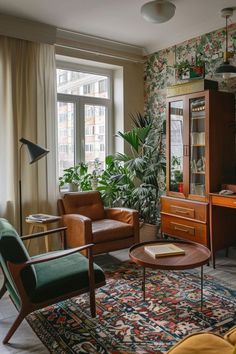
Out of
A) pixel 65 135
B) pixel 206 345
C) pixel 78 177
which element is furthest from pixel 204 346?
pixel 65 135

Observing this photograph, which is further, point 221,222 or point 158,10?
point 221,222

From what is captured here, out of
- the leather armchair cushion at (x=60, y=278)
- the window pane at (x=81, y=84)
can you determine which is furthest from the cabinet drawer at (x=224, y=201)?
the window pane at (x=81, y=84)

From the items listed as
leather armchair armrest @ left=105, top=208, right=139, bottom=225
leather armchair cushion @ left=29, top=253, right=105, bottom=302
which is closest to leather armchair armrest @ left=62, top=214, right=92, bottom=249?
leather armchair armrest @ left=105, top=208, right=139, bottom=225

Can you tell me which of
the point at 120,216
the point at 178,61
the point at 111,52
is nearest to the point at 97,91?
the point at 111,52

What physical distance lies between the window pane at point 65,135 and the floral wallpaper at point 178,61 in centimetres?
118

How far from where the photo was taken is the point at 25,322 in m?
2.42

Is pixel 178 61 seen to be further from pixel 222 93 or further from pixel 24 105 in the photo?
pixel 24 105

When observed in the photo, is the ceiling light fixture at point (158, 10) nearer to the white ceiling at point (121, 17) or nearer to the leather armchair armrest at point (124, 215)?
the white ceiling at point (121, 17)

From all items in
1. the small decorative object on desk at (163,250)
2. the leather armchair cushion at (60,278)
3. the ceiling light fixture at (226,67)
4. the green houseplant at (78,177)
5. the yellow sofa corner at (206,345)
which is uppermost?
the ceiling light fixture at (226,67)

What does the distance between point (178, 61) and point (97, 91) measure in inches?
48.5

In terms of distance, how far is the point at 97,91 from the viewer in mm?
4820

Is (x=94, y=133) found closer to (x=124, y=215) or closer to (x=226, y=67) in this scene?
(x=124, y=215)

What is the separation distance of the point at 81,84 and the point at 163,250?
2.87m

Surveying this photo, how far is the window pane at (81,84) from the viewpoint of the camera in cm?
443
